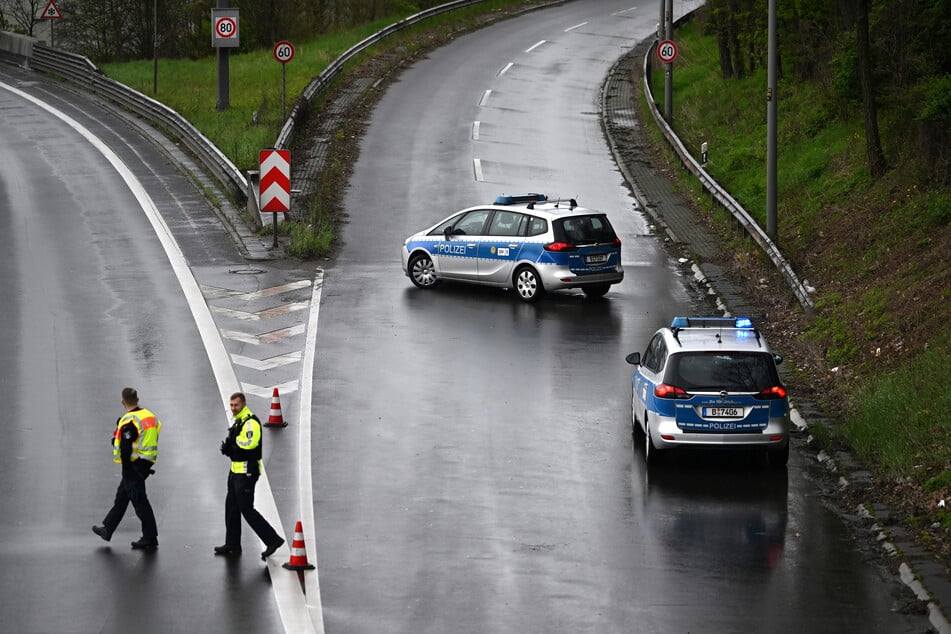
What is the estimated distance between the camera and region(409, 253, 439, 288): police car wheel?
25703mm

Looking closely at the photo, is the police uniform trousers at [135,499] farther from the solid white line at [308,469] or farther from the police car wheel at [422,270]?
the police car wheel at [422,270]

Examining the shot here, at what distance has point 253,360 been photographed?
2002 centimetres

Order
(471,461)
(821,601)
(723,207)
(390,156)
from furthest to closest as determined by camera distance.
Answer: (390,156)
(723,207)
(471,461)
(821,601)

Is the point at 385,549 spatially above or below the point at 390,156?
below

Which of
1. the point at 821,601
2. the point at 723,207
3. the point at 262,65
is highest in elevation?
the point at 262,65

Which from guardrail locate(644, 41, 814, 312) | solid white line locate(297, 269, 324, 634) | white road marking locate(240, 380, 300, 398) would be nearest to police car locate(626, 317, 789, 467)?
solid white line locate(297, 269, 324, 634)

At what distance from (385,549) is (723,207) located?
1904 cm

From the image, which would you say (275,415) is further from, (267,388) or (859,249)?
(859,249)

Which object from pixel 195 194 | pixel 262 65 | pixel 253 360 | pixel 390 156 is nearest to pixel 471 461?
pixel 253 360

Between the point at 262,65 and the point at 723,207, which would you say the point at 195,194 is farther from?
the point at 262,65

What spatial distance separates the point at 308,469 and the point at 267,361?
16.1 feet

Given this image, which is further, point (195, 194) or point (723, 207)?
point (195, 194)

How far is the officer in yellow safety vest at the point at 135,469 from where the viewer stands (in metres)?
12.8

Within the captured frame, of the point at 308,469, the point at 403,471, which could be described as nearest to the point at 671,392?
the point at 403,471
